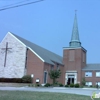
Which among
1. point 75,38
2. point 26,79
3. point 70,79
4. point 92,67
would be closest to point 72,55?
point 75,38

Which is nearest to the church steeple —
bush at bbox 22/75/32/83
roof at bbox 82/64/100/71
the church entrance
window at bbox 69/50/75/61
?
window at bbox 69/50/75/61

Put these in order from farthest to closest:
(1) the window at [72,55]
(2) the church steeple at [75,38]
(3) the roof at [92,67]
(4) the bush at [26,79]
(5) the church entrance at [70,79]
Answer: (2) the church steeple at [75,38] < (1) the window at [72,55] < (5) the church entrance at [70,79] < (3) the roof at [92,67] < (4) the bush at [26,79]

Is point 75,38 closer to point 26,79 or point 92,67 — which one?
point 92,67

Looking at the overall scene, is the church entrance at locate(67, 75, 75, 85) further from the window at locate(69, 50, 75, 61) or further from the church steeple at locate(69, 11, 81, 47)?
the church steeple at locate(69, 11, 81, 47)

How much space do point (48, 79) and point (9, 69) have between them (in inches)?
339

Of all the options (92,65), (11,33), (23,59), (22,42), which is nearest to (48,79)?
(23,59)

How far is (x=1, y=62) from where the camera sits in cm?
4216

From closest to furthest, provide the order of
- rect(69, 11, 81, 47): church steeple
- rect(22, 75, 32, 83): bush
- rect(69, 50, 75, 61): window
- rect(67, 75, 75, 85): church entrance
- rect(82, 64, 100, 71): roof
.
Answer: rect(22, 75, 32, 83): bush → rect(82, 64, 100, 71): roof → rect(67, 75, 75, 85): church entrance → rect(69, 50, 75, 61): window → rect(69, 11, 81, 47): church steeple

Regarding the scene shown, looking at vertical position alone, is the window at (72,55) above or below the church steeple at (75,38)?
below

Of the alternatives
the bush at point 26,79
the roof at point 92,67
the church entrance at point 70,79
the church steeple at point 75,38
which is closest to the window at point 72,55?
the church steeple at point 75,38

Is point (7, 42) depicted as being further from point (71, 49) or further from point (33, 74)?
point (71, 49)

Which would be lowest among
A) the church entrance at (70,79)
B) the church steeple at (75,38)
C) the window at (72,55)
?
the church entrance at (70,79)

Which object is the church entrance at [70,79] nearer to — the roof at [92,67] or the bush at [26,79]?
the roof at [92,67]

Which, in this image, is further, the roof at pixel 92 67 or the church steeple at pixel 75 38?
the church steeple at pixel 75 38
